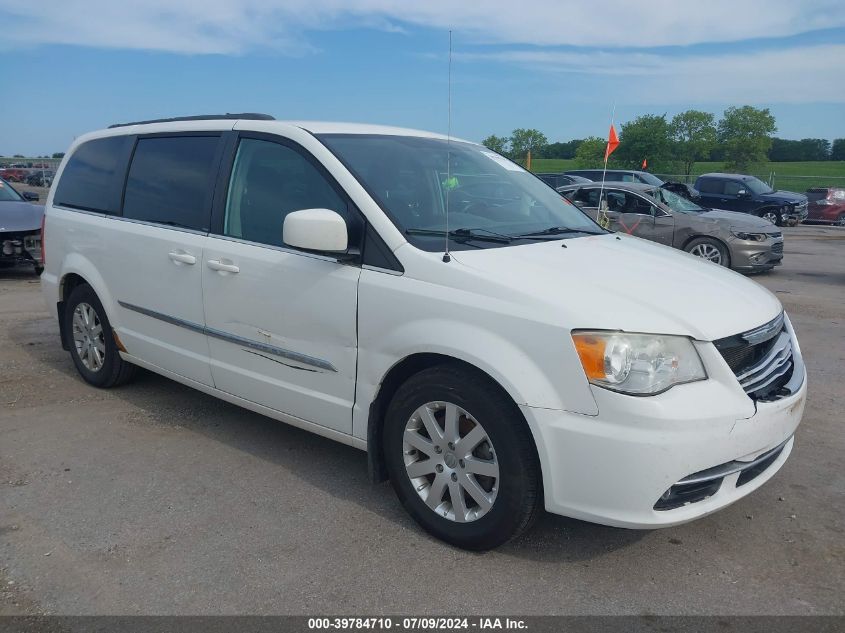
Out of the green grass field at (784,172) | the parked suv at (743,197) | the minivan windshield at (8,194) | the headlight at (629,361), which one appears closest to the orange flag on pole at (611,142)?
the headlight at (629,361)

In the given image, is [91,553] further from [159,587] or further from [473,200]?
[473,200]

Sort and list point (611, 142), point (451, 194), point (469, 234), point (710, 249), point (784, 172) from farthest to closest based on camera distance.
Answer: point (784, 172)
point (710, 249)
point (611, 142)
point (451, 194)
point (469, 234)

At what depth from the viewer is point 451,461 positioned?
3107 millimetres

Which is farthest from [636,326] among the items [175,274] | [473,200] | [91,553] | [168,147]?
[168,147]

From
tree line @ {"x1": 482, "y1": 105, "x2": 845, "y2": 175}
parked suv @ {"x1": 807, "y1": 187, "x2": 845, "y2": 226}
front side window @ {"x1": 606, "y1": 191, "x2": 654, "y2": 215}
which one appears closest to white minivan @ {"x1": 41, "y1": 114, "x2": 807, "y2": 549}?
front side window @ {"x1": 606, "y1": 191, "x2": 654, "y2": 215}

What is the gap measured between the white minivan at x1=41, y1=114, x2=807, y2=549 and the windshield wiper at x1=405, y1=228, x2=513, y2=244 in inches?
0.6

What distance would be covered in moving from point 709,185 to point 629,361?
21113 mm

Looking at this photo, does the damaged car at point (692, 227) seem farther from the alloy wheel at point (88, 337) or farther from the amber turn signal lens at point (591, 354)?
the amber turn signal lens at point (591, 354)

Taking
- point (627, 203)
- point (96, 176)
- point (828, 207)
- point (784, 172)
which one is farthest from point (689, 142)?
point (96, 176)

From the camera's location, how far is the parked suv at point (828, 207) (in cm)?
2589

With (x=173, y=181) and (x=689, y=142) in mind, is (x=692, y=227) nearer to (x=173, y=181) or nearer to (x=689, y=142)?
(x=173, y=181)

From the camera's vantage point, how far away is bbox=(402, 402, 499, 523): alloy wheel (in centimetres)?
301

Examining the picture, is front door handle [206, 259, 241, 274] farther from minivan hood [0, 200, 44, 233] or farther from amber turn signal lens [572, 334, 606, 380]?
minivan hood [0, 200, 44, 233]

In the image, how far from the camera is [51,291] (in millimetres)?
5535
